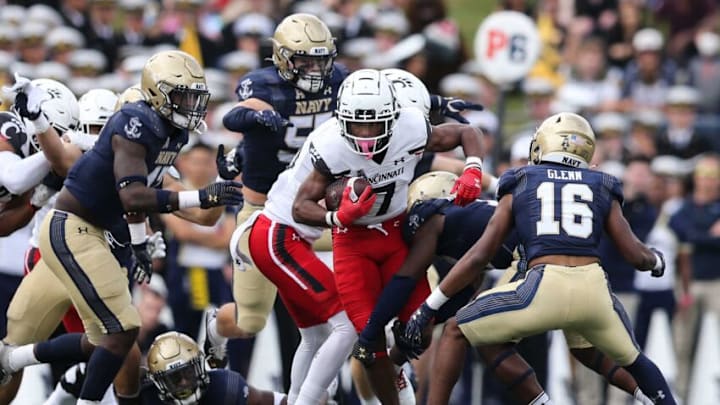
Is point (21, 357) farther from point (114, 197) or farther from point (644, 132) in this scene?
point (644, 132)

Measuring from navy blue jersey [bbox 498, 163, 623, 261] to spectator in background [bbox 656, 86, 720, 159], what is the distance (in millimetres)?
6857

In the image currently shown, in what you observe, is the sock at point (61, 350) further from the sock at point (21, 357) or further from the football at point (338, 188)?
the football at point (338, 188)

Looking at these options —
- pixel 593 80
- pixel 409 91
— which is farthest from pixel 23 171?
pixel 593 80

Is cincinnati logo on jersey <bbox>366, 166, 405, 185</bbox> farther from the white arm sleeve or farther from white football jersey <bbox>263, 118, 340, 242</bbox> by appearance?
the white arm sleeve

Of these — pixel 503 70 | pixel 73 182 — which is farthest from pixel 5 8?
pixel 73 182

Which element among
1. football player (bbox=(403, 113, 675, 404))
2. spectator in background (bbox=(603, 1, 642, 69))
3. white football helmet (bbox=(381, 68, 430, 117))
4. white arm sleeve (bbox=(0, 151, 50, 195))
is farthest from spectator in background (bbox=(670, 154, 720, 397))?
white arm sleeve (bbox=(0, 151, 50, 195))

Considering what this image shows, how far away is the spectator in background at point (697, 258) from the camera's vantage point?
1388 centimetres

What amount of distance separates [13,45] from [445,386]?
8.86 meters

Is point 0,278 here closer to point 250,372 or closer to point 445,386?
point 250,372

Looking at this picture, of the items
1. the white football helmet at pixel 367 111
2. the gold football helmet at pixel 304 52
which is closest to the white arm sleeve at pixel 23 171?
the gold football helmet at pixel 304 52

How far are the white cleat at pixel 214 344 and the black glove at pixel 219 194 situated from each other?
69.8 inches

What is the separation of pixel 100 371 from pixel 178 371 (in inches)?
22.7

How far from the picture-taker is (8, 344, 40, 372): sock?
1020 centimetres

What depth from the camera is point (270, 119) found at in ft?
32.3
